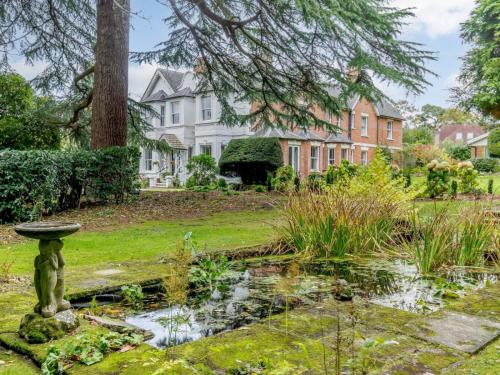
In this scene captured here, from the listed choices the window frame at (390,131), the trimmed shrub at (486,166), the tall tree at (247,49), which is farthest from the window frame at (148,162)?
the trimmed shrub at (486,166)

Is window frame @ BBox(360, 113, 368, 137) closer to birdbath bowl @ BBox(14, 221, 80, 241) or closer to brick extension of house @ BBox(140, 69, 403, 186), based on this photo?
brick extension of house @ BBox(140, 69, 403, 186)

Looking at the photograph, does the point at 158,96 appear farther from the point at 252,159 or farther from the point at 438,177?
the point at 438,177

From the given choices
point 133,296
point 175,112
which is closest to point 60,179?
point 133,296

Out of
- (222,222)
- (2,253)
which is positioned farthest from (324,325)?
(222,222)

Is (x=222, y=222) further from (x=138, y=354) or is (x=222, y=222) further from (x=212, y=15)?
(x=138, y=354)

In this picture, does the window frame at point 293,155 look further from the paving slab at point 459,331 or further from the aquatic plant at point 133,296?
the paving slab at point 459,331

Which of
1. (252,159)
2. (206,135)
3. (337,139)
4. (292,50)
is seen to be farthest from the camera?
(337,139)

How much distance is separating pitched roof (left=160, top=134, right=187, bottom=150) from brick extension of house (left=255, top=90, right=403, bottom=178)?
4.94 metres

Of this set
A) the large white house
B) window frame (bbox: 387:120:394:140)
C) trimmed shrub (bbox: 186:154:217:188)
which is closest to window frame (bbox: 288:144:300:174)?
the large white house

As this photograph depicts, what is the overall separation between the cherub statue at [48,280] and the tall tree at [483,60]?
18.8 meters

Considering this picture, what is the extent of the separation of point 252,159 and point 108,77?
9.44 metres

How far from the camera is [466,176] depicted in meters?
14.9

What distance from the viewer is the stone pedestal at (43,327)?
251 cm

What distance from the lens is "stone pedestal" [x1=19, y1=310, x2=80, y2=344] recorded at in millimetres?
2508
